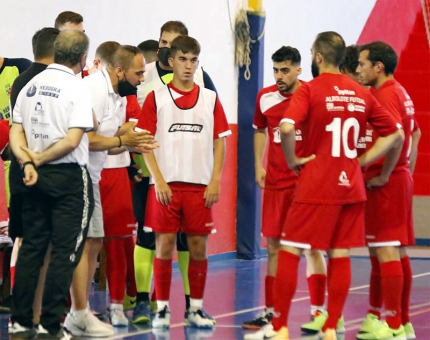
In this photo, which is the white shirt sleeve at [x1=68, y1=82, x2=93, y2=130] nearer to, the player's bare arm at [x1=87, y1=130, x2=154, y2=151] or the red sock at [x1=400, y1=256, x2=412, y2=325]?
the player's bare arm at [x1=87, y1=130, x2=154, y2=151]

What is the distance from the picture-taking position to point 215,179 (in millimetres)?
6359

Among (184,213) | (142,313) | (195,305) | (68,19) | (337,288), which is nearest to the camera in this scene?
(337,288)

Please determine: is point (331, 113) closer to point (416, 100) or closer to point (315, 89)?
point (315, 89)

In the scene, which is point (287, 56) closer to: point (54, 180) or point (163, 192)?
point (163, 192)

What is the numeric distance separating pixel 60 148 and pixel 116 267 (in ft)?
4.31

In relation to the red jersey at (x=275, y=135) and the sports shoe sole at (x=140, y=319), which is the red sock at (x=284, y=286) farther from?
the sports shoe sole at (x=140, y=319)

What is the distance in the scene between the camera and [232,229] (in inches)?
410

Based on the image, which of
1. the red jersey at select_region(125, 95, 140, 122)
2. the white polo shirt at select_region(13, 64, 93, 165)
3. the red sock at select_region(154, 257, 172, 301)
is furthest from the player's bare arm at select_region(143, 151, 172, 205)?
the white polo shirt at select_region(13, 64, 93, 165)

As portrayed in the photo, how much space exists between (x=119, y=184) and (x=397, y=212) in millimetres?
1775

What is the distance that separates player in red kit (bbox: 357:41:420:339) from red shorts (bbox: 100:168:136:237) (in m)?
1.53

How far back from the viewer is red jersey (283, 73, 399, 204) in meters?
5.58

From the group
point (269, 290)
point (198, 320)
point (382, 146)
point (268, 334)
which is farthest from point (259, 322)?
point (382, 146)

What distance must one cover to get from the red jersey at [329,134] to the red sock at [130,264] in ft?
5.63

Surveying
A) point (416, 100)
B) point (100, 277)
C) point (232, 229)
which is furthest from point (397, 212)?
point (416, 100)
